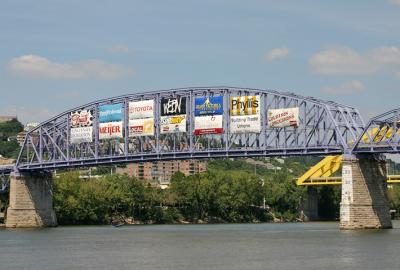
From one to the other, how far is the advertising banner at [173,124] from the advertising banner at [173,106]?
75 cm

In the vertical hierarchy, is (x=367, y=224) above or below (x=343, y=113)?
below

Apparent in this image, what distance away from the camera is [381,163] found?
481ft

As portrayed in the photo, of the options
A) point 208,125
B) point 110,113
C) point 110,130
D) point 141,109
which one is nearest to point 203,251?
point 208,125

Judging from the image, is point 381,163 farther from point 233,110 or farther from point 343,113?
point 233,110

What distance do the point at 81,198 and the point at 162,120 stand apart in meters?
32.6

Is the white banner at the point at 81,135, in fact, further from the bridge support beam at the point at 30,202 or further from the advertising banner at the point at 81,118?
the bridge support beam at the point at 30,202

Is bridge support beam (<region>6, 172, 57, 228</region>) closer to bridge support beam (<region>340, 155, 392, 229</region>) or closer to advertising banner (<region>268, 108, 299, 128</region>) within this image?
advertising banner (<region>268, 108, 299, 128</region>)

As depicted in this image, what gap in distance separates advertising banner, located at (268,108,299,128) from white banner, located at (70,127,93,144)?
37.0 meters

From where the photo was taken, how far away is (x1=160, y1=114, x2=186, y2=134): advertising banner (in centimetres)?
17075

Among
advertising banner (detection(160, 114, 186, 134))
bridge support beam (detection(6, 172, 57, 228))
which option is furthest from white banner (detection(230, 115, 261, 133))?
bridge support beam (detection(6, 172, 57, 228))

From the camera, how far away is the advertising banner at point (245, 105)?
16288 centimetres

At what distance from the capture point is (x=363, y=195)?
141625 mm

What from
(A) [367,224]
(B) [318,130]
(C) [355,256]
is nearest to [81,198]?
(B) [318,130]

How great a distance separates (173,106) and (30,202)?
94.9 feet
